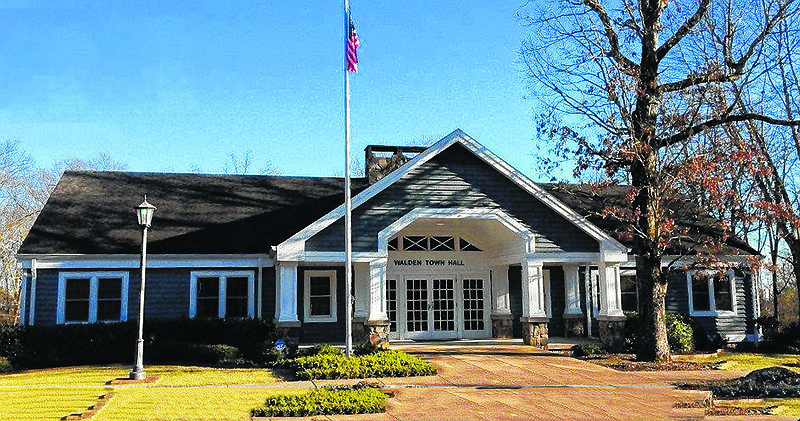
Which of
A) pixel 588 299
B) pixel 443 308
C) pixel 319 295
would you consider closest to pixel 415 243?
pixel 443 308

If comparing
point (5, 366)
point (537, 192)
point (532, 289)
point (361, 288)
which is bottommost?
point (5, 366)

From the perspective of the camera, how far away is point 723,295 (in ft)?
79.3

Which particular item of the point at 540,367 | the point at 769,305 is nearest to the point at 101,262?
the point at 540,367

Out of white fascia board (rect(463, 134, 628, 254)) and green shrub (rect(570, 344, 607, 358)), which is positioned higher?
white fascia board (rect(463, 134, 628, 254))

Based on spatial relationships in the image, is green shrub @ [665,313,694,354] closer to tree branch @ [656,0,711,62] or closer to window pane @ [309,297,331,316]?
tree branch @ [656,0,711,62]

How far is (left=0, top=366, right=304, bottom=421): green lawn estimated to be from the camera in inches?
427

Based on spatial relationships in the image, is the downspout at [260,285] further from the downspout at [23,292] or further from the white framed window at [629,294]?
the white framed window at [629,294]

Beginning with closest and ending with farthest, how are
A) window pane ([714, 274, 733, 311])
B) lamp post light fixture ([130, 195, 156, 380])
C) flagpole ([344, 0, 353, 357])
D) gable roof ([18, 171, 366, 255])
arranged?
1. lamp post light fixture ([130, 195, 156, 380])
2. flagpole ([344, 0, 353, 357])
3. gable roof ([18, 171, 366, 255])
4. window pane ([714, 274, 733, 311])

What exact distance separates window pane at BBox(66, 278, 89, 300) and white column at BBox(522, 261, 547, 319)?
1278 cm

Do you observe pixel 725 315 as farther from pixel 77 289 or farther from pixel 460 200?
pixel 77 289

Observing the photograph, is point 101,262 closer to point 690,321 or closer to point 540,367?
point 540,367

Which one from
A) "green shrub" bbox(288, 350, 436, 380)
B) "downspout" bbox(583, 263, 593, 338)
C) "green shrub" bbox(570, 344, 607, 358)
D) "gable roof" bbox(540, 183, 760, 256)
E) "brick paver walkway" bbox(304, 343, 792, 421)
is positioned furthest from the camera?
"gable roof" bbox(540, 183, 760, 256)

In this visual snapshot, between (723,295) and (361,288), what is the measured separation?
12705 mm

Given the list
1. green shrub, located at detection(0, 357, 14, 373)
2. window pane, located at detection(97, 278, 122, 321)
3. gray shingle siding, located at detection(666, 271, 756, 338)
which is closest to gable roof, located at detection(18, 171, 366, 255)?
window pane, located at detection(97, 278, 122, 321)
